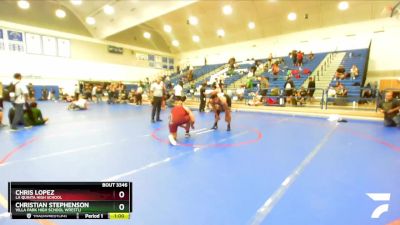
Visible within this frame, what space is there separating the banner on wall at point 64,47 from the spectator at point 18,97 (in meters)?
17.3

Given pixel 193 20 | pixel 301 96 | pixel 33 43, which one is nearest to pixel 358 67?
pixel 301 96

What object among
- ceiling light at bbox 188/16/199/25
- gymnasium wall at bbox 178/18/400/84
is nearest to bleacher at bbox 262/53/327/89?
gymnasium wall at bbox 178/18/400/84

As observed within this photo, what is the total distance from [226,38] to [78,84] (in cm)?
1633

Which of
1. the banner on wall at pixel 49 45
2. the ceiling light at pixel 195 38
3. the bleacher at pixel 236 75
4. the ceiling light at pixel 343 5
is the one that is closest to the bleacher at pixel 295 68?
the bleacher at pixel 236 75

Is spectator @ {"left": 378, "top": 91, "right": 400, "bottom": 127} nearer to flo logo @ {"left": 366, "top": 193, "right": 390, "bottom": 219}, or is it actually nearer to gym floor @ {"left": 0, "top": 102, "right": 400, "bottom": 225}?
gym floor @ {"left": 0, "top": 102, "right": 400, "bottom": 225}

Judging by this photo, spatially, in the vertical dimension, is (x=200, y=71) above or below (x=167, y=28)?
below

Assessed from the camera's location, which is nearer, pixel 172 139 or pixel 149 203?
pixel 149 203

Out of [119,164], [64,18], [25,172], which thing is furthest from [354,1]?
[64,18]

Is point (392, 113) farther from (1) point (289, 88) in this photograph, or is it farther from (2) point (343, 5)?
(2) point (343, 5)

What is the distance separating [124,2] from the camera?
16.7m

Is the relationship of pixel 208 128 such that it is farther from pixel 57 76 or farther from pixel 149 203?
pixel 57 76

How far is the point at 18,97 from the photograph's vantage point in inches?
266

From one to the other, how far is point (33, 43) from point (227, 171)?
2324 centimetres
